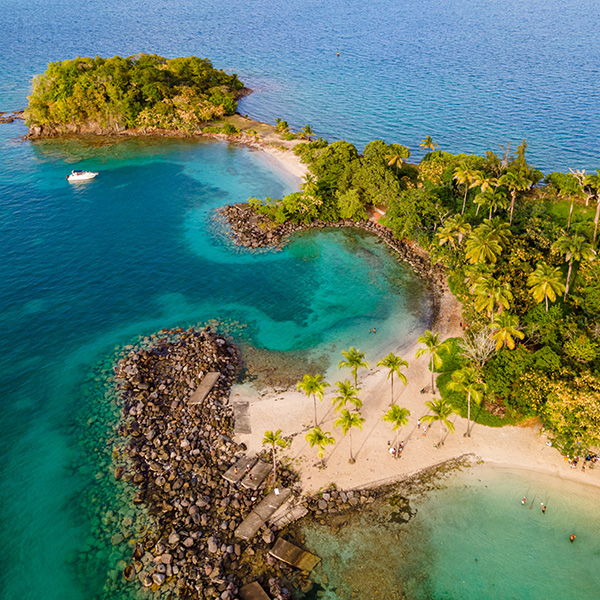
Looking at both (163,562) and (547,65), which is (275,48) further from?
(163,562)

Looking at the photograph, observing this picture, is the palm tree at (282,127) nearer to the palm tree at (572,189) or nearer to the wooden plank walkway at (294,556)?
the palm tree at (572,189)

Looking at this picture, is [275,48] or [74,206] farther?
[275,48]

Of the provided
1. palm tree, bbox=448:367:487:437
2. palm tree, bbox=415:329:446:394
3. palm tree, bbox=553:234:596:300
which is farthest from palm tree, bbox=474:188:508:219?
palm tree, bbox=448:367:487:437

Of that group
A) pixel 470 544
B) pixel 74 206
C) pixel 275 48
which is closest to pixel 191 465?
pixel 470 544

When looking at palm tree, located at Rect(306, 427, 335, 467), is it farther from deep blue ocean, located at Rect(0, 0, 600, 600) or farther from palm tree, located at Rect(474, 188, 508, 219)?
palm tree, located at Rect(474, 188, 508, 219)

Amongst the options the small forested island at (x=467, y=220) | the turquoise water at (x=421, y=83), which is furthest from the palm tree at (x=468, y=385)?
the turquoise water at (x=421, y=83)

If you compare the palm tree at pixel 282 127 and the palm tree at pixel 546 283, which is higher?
the palm tree at pixel 282 127

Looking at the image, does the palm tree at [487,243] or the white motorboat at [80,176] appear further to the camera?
the white motorboat at [80,176]
